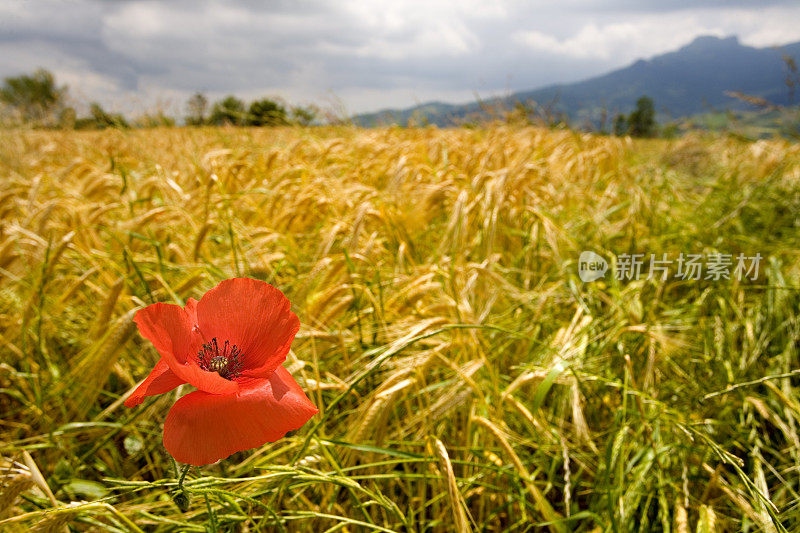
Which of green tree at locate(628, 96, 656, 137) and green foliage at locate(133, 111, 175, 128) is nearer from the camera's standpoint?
green foliage at locate(133, 111, 175, 128)

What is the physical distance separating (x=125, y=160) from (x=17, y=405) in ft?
10.4

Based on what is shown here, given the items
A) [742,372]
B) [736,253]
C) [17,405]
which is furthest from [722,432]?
[17,405]

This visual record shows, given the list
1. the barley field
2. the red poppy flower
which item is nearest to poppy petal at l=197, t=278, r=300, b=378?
the red poppy flower

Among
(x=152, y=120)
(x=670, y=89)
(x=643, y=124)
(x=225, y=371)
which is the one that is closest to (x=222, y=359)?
(x=225, y=371)

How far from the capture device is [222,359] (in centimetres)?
37

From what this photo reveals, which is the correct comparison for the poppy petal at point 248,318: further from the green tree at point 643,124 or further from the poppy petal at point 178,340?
the green tree at point 643,124

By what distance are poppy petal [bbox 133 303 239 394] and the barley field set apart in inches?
5.4

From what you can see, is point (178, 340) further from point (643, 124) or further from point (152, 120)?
point (643, 124)

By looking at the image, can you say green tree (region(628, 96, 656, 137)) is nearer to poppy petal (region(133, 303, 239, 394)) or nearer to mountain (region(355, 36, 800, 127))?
mountain (region(355, 36, 800, 127))

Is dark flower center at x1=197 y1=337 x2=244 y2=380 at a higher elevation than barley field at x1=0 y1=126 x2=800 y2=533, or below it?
higher

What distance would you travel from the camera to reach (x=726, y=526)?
0.96m

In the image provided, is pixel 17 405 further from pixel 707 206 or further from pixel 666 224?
pixel 707 206

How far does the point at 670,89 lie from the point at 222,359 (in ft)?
376

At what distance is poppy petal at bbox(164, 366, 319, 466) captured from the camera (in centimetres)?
32
